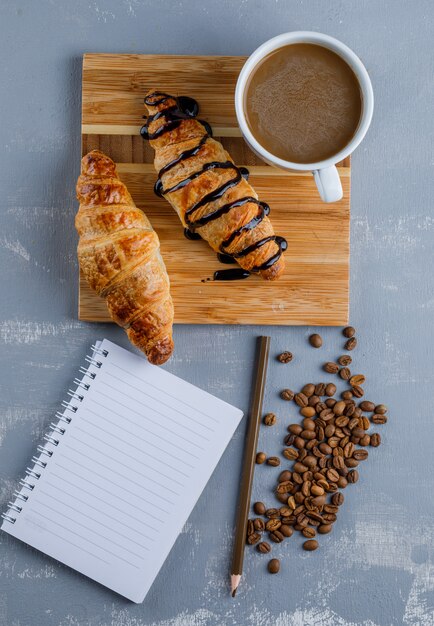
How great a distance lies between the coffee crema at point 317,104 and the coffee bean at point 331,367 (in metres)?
0.57

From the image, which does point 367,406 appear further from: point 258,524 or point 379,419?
point 258,524

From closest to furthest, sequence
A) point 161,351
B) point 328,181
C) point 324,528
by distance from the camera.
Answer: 1. point 328,181
2. point 161,351
3. point 324,528

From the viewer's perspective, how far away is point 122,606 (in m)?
1.74

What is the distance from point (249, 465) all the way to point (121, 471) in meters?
0.35

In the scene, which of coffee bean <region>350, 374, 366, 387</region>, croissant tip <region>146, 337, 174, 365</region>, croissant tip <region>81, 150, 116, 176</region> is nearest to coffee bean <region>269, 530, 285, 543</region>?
coffee bean <region>350, 374, 366, 387</region>

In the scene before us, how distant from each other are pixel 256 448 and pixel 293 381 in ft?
0.70

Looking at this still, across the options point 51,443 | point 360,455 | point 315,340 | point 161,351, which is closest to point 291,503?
point 360,455

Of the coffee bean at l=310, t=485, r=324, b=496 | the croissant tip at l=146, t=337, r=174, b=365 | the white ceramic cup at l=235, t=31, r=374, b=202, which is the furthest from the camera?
the coffee bean at l=310, t=485, r=324, b=496

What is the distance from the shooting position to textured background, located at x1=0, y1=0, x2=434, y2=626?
1732 mm

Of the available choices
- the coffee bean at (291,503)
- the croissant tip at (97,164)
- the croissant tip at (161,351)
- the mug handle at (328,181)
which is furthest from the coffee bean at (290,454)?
the croissant tip at (97,164)

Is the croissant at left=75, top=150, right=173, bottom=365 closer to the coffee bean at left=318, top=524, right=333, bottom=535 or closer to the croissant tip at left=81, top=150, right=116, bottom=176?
the croissant tip at left=81, top=150, right=116, bottom=176

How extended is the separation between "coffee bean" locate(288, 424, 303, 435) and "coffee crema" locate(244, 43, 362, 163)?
0.72 m

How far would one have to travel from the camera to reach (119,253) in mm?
1542

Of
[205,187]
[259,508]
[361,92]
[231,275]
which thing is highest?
[361,92]
